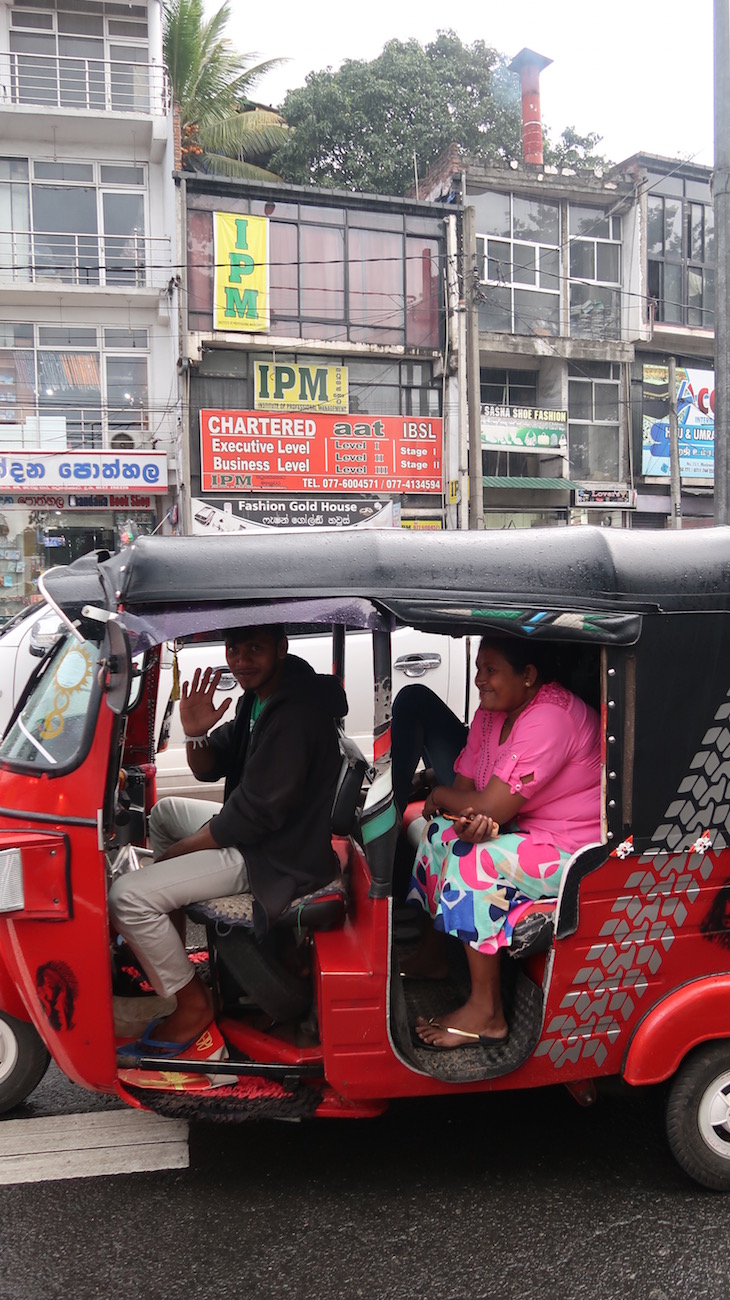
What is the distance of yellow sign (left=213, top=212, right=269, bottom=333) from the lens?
20453 millimetres

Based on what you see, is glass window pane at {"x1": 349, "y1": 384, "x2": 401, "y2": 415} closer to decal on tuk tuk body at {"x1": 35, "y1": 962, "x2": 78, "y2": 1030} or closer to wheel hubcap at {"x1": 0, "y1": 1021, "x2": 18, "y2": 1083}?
wheel hubcap at {"x1": 0, "y1": 1021, "x2": 18, "y2": 1083}

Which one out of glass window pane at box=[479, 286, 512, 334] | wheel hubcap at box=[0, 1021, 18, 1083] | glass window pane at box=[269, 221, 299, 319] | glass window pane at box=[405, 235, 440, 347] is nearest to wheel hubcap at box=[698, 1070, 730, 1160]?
wheel hubcap at box=[0, 1021, 18, 1083]

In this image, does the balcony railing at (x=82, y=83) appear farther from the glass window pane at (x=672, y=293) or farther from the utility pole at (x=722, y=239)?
the utility pole at (x=722, y=239)

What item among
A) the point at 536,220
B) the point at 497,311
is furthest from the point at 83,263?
the point at 536,220

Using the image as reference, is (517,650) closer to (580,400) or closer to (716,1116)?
(716,1116)

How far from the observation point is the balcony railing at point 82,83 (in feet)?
70.7

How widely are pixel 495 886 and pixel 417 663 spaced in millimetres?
4202

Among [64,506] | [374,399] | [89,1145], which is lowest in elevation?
[89,1145]

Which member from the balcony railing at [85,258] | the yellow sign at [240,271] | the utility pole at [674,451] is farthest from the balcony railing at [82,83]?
the utility pole at [674,451]

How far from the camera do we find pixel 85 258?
21.5 metres

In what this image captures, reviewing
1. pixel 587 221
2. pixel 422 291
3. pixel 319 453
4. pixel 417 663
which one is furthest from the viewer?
pixel 587 221

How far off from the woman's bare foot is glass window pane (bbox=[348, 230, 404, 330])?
20.3m

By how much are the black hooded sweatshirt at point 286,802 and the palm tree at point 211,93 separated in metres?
24.0

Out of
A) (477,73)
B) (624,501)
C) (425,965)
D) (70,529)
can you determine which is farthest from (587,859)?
(477,73)
